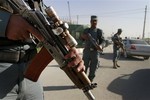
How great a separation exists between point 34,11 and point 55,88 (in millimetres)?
5658

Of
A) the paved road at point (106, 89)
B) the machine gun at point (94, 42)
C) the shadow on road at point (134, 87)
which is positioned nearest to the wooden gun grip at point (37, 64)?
the paved road at point (106, 89)

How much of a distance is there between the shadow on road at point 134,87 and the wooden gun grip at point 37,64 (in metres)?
4.94

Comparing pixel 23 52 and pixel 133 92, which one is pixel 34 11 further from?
pixel 133 92

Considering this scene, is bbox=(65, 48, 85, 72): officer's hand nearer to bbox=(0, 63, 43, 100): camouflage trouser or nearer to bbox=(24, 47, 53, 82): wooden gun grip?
bbox=(24, 47, 53, 82): wooden gun grip

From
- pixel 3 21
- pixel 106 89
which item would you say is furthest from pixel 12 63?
pixel 106 89

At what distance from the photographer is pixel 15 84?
221 cm

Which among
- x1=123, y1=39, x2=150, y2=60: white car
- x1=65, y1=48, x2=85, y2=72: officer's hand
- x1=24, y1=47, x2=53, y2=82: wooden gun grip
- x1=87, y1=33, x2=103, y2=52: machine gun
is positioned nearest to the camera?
x1=65, y1=48, x2=85, y2=72: officer's hand

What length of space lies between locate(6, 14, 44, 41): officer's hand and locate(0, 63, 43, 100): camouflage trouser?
0.91 ft

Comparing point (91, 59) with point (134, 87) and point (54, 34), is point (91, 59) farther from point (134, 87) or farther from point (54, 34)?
point (54, 34)

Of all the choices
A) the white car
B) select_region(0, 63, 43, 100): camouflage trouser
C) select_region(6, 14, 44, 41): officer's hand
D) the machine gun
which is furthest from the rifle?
the white car

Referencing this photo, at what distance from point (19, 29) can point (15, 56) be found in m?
0.32

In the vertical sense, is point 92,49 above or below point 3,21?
below

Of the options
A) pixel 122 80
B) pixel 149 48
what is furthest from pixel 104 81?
pixel 149 48

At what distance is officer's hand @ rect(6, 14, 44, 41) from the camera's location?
194cm
